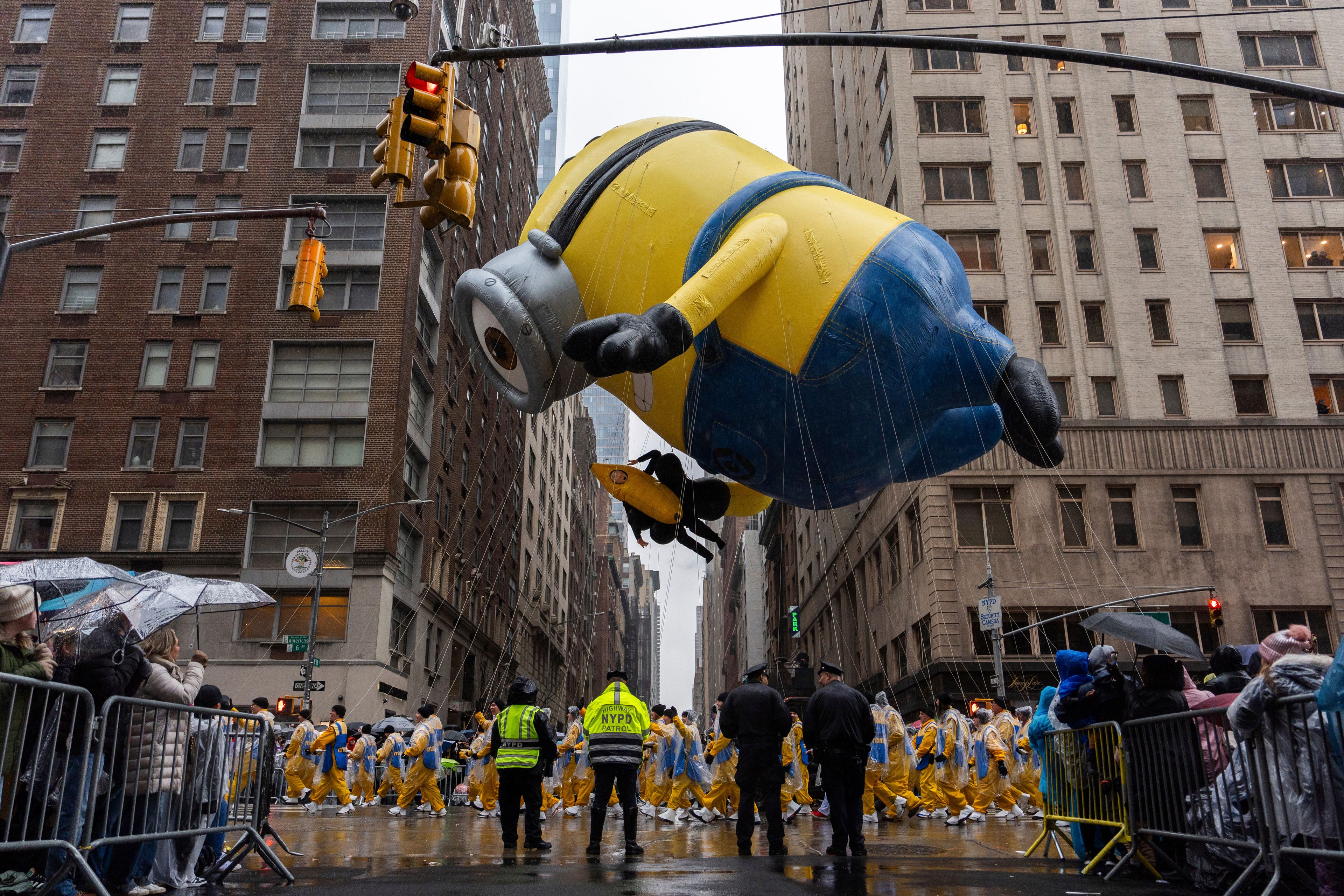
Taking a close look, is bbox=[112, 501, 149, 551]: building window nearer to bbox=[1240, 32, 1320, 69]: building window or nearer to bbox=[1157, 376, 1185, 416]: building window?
bbox=[1157, 376, 1185, 416]: building window

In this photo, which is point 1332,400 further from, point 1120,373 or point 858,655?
point 858,655

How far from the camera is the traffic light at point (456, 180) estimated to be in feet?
26.5

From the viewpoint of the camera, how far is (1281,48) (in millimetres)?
36938

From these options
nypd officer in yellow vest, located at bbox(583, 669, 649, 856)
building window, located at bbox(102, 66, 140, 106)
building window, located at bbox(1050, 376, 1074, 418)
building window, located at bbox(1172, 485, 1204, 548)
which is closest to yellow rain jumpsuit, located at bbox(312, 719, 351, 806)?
nypd officer in yellow vest, located at bbox(583, 669, 649, 856)

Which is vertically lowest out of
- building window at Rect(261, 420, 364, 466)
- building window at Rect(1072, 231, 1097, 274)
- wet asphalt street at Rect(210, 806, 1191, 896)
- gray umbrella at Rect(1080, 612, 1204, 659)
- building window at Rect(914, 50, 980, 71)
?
wet asphalt street at Rect(210, 806, 1191, 896)

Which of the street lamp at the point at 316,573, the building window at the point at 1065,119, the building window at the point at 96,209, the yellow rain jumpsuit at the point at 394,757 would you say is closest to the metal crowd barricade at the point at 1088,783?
the yellow rain jumpsuit at the point at 394,757

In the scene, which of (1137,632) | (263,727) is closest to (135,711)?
(263,727)

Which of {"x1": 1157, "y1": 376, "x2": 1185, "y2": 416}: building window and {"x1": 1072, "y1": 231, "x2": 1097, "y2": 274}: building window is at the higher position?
{"x1": 1072, "y1": 231, "x2": 1097, "y2": 274}: building window

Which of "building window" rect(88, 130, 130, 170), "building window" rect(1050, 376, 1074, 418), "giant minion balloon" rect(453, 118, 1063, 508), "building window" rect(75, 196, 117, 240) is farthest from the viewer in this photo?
"building window" rect(88, 130, 130, 170)

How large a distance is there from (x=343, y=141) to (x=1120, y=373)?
30.0 m

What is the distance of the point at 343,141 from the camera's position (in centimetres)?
3984

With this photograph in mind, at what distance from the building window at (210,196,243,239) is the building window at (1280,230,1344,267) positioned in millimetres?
37985

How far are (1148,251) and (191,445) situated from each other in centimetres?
3425

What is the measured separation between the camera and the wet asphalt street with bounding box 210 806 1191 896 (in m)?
6.77
